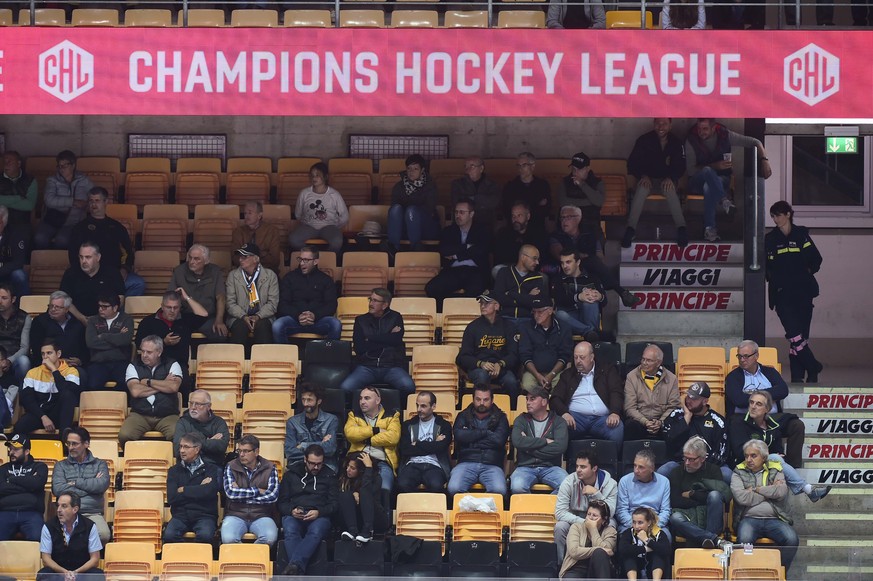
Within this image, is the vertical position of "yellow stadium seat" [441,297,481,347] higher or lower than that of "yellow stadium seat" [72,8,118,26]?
lower

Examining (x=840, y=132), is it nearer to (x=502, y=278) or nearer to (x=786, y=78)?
(x=786, y=78)

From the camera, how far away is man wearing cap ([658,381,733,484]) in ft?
41.4

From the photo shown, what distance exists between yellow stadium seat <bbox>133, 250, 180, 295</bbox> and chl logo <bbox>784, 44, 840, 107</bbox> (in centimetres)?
631

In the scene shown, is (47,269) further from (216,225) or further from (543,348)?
(543,348)

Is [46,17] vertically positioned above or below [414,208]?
above

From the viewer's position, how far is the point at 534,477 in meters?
12.6

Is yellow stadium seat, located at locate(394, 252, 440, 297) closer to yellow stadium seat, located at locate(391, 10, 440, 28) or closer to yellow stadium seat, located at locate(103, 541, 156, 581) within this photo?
yellow stadium seat, located at locate(391, 10, 440, 28)

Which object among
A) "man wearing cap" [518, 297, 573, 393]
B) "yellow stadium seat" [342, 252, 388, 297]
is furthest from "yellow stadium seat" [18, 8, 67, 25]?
"man wearing cap" [518, 297, 573, 393]

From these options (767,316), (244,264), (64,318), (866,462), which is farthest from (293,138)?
(866,462)

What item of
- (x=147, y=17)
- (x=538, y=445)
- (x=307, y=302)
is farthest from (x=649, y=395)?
(x=147, y=17)

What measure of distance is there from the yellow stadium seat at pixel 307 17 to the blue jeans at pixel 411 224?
202 centimetres

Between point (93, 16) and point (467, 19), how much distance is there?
151 inches

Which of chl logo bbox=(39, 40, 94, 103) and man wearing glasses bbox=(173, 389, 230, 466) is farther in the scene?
chl logo bbox=(39, 40, 94, 103)

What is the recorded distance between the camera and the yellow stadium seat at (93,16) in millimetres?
15625
